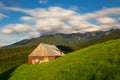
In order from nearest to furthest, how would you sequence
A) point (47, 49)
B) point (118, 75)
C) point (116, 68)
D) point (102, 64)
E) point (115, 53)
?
point (118, 75) → point (116, 68) → point (102, 64) → point (115, 53) → point (47, 49)

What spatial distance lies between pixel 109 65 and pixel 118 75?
Answer: 341cm

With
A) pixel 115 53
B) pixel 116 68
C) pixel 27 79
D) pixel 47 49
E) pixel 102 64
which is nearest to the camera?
pixel 116 68

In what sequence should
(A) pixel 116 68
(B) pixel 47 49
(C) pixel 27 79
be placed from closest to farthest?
(A) pixel 116 68 → (C) pixel 27 79 → (B) pixel 47 49

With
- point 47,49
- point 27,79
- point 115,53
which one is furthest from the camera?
point 47,49

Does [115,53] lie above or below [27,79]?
above

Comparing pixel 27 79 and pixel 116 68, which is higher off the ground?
pixel 116 68

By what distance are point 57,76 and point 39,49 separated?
196 feet

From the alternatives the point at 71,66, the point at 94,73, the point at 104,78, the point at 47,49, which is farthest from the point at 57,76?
the point at 47,49

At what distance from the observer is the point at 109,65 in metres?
28.3

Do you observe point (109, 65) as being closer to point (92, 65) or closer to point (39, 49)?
point (92, 65)

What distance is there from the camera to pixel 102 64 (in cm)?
2941

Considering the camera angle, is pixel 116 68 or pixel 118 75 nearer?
pixel 118 75

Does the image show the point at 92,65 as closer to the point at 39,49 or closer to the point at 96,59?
the point at 96,59

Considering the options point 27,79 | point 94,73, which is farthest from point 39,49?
point 94,73
